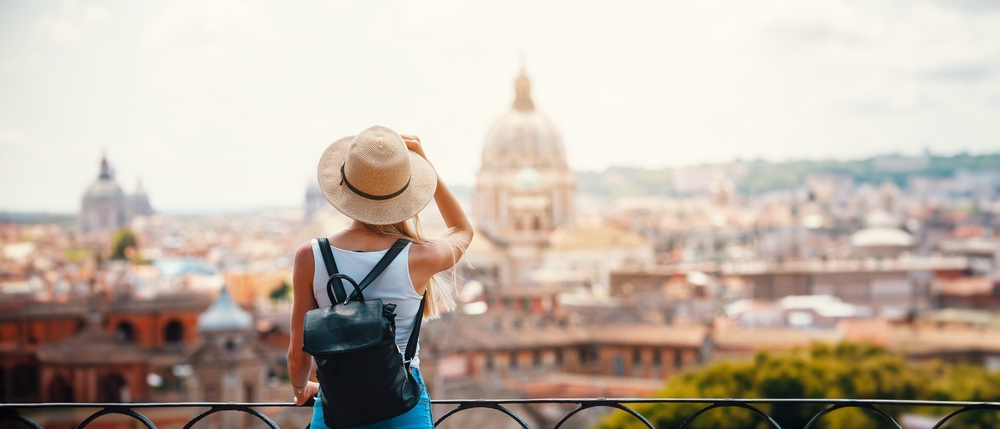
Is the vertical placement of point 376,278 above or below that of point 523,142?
above

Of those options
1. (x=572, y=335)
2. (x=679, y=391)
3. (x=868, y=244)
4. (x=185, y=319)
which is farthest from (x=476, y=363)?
(x=868, y=244)

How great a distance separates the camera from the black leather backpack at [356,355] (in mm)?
2133

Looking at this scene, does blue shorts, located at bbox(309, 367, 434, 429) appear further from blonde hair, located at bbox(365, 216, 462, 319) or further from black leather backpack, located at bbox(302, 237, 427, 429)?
blonde hair, located at bbox(365, 216, 462, 319)

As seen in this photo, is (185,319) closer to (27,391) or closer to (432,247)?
(27,391)

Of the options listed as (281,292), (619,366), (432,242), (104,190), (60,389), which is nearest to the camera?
(432,242)

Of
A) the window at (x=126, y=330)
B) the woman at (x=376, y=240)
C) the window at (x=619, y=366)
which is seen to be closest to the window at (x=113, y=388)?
the window at (x=126, y=330)

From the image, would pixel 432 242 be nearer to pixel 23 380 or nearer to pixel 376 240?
pixel 376 240

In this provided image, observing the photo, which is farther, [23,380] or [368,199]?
[23,380]

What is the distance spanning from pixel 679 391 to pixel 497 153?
38.2 metres

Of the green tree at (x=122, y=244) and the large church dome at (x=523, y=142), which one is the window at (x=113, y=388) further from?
the green tree at (x=122, y=244)

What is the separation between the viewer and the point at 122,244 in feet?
234

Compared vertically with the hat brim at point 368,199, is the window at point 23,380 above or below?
below

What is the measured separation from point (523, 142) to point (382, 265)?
58.3 m

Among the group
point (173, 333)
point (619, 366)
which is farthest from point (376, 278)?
point (173, 333)
